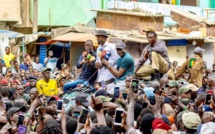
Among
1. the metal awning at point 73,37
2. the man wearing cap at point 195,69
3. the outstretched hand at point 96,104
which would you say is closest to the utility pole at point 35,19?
the metal awning at point 73,37

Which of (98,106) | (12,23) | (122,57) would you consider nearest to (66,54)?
(12,23)

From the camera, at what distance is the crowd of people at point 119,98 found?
8586mm

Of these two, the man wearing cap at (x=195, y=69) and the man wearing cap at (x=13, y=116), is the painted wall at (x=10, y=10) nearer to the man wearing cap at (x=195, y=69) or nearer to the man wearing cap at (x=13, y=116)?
the man wearing cap at (x=195, y=69)

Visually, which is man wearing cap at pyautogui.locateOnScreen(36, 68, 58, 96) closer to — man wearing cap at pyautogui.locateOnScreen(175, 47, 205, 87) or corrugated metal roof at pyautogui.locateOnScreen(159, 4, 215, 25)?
man wearing cap at pyautogui.locateOnScreen(175, 47, 205, 87)

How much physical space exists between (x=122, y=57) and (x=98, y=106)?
386cm

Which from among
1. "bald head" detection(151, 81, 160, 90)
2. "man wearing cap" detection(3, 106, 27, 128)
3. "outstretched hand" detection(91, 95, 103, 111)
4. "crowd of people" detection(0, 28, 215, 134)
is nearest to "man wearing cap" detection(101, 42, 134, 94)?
"crowd of people" detection(0, 28, 215, 134)

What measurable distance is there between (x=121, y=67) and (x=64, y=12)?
20.4 m

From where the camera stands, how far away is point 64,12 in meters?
32.7

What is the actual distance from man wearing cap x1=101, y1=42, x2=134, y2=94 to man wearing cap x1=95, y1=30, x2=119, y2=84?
0.15 metres

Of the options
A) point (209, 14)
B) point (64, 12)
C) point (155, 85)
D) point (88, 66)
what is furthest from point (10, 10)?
point (155, 85)

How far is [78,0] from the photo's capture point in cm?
3316

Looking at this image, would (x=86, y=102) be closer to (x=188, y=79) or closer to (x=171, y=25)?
(x=188, y=79)

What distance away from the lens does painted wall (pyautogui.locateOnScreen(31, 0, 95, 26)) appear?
3191 cm

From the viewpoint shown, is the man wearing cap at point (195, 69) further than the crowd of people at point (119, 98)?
Yes
